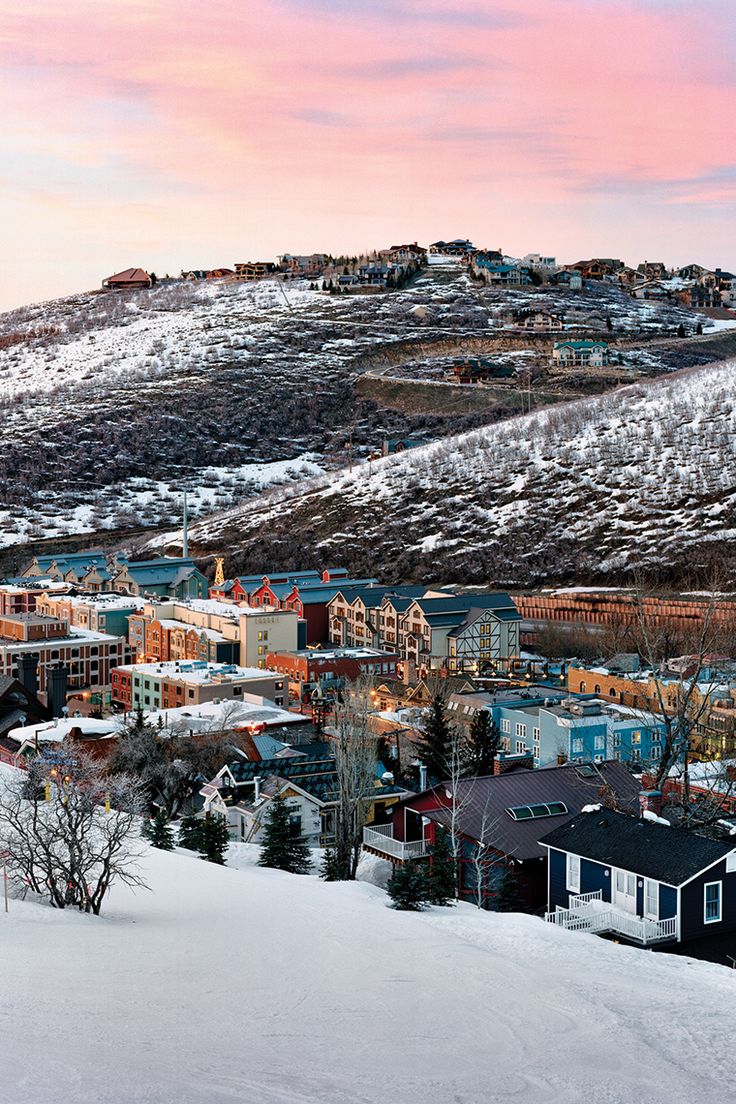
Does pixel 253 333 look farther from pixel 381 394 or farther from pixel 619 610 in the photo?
pixel 619 610

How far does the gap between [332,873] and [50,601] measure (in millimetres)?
43933

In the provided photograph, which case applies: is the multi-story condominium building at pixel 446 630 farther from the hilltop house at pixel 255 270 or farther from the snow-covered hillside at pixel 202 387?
the hilltop house at pixel 255 270

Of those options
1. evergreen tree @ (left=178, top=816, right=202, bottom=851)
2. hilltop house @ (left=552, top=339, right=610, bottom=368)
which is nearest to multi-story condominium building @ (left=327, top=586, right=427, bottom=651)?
evergreen tree @ (left=178, top=816, right=202, bottom=851)

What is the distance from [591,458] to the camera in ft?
307

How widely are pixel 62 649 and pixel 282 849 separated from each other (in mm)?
32628

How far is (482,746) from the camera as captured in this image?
37438mm

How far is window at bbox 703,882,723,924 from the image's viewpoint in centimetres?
2245

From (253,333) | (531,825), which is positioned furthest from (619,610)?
(253,333)

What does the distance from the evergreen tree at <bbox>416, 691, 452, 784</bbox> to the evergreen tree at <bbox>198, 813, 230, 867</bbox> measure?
29.8 ft

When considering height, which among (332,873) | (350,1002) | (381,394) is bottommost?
(332,873)

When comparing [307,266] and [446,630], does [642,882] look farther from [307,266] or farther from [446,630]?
[307,266]

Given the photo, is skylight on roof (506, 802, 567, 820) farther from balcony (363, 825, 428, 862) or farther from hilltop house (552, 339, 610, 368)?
hilltop house (552, 339, 610, 368)

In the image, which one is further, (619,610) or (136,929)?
(619,610)

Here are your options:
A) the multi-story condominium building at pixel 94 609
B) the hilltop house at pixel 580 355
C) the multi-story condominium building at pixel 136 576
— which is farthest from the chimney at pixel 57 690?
the hilltop house at pixel 580 355
